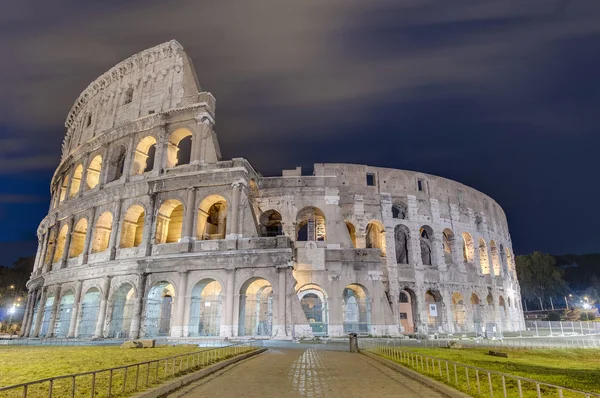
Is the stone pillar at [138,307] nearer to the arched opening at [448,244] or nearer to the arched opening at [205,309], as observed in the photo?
the arched opening at [205,309]

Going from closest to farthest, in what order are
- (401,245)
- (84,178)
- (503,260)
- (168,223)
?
(168,223) < (84,178) < (401,245) < (503,260)

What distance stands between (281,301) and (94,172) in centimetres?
2012

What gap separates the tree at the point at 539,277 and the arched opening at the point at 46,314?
63.8 metres

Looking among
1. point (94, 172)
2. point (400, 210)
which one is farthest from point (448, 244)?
point (94, 172)

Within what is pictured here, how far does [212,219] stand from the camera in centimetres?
3017

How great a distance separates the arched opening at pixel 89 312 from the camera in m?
25.9

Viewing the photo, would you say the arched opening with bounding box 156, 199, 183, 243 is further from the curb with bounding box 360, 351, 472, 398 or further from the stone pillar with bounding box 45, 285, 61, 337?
the curb with bounding box 360, 351, 472, 398

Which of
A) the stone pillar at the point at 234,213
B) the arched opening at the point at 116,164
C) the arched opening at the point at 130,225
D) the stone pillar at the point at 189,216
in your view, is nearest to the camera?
the stone pillar at the point at 234,213

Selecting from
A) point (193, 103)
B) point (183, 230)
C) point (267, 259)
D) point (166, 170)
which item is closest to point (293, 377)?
point (267, 259)

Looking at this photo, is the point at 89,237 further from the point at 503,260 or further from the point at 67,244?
the point at 503,260

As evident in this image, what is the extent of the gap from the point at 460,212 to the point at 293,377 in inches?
1168

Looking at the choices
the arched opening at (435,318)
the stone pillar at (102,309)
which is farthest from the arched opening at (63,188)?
the arched opening at (435,318)

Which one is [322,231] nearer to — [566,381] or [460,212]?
[460,212]

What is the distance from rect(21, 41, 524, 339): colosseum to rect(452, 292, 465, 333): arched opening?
7.5 inches
